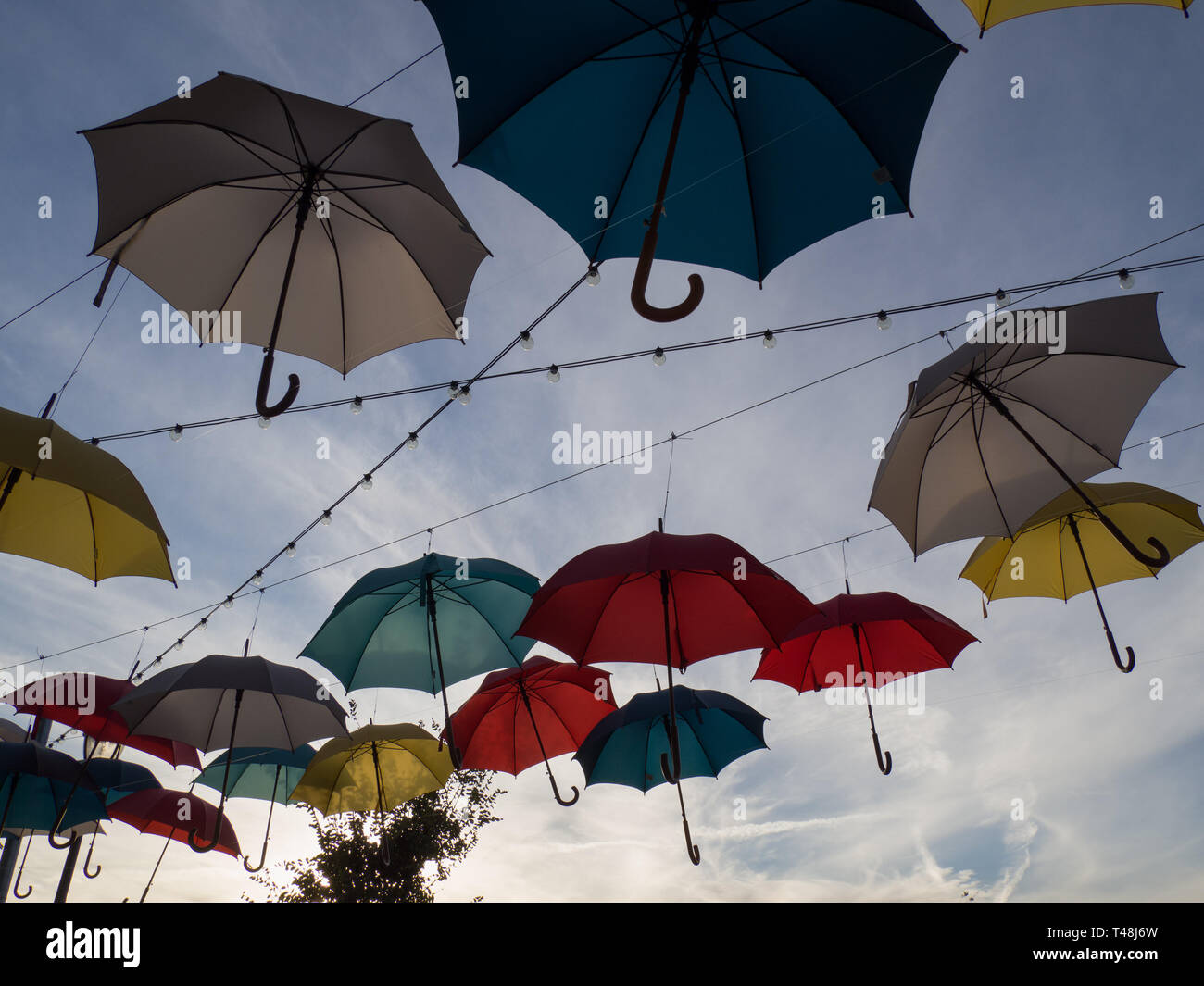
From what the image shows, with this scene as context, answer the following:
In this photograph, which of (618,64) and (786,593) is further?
(786,593)

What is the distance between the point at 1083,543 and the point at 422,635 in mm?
4942

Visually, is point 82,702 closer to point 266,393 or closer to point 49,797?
point 49,797

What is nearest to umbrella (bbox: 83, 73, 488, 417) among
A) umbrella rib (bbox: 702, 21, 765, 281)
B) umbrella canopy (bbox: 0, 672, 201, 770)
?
umbrella rib (bbox: 702, 21, 765, 281)

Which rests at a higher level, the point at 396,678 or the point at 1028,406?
the point at 1028,406

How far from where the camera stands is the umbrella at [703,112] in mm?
2783

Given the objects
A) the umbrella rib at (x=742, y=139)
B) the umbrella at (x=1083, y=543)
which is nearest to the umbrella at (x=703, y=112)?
the umbrella rib at (x=742, y=139)

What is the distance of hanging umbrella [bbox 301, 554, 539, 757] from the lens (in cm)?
557

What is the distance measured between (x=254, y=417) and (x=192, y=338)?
1136mm

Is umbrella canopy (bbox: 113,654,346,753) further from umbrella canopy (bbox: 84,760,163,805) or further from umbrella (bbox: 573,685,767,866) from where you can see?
umbrella (bbox: 573,685,767,866)

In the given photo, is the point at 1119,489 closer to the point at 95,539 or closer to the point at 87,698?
the point at 95,539

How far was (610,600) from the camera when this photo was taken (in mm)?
4637

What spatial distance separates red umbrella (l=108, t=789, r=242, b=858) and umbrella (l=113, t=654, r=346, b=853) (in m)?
1.64

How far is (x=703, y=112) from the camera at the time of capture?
10.4 ft
